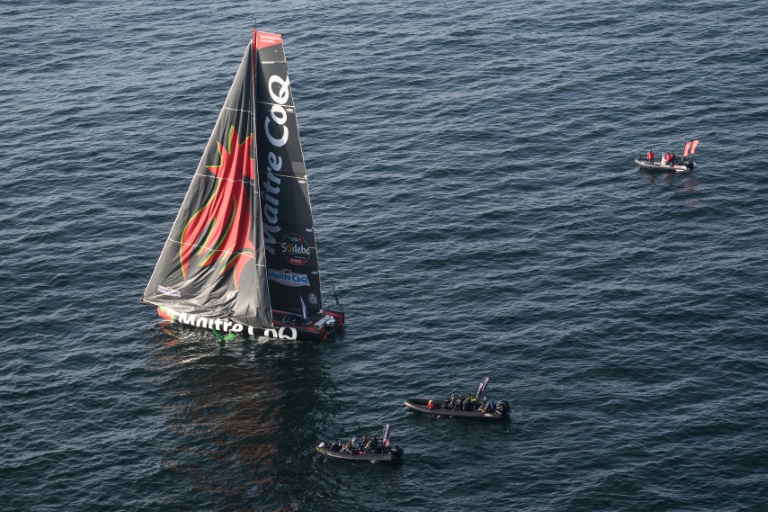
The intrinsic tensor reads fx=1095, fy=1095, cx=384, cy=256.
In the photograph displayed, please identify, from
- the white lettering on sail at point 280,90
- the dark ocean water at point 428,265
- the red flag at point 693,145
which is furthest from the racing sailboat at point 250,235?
the red flag at point 693,145

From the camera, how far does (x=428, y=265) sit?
12756 cm

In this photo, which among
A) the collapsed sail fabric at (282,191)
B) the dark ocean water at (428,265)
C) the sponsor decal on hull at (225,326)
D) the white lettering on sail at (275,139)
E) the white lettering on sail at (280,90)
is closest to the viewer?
the dark ocean water at (428,265)

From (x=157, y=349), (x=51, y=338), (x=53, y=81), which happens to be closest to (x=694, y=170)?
(x=157, y=349)

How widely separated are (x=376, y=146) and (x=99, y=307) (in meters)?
48.7

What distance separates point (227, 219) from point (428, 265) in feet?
82.0

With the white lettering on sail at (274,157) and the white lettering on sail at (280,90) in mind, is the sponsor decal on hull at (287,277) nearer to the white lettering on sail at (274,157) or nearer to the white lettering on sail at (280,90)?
the white lettering on sail at (274,157)

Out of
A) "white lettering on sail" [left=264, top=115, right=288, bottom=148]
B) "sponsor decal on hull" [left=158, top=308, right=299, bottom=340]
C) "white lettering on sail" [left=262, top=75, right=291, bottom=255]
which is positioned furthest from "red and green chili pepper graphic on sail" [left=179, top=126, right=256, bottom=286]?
"sponsor decal on hull" [left=158, top=308, right=299, bottom=340]

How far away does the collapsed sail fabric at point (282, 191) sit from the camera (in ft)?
360

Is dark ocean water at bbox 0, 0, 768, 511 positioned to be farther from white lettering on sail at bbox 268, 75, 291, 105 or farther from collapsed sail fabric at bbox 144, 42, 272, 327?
white lettering on sail at bbox 268, 75, 291, 105

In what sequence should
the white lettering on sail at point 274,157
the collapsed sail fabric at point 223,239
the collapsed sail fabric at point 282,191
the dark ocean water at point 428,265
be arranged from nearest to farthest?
the dark ocean water at point 428,265, the collapsed sail fabric at point 282,191, the white lettering on sail at point 274,157, the collapsed sail fabric at point 223,239

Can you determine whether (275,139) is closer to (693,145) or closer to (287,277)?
(287,277)

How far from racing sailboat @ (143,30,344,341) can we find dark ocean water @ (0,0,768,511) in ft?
11.5

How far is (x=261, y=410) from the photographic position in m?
106

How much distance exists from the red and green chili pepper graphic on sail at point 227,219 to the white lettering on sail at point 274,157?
1.88m
